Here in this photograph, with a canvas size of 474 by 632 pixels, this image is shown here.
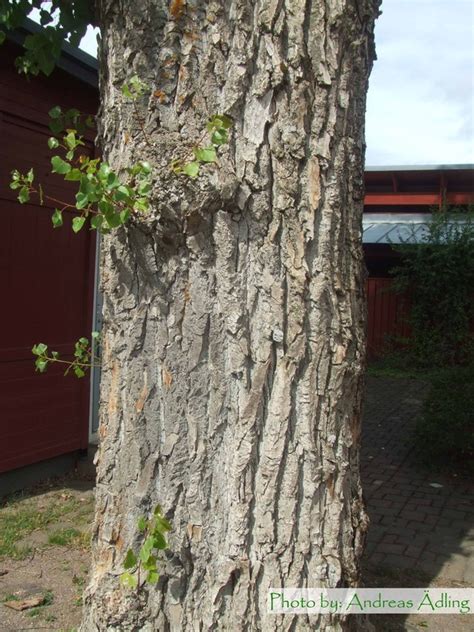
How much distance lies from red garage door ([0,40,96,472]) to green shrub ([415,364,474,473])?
11.2 ft

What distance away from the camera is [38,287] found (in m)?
5.89

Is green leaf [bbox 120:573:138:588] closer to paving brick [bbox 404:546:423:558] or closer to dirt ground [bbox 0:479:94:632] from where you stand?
dirt ground [bbox 0:479:94:632]

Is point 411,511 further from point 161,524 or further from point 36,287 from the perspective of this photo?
point 161,524

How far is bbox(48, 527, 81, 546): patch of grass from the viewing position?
184 inches

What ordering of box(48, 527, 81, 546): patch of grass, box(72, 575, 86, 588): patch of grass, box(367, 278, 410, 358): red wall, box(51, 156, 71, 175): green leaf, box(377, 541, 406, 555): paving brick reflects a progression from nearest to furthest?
1. box(51, 156, 71, 175): green leaf
2. box(72, 575, 86, 588): patch of grass
3. box(48, 527, 81, 546): patch of grass
4. box(377, 541, 406, 555): paving brick
5. box(367, 278, 410, 358): red wall

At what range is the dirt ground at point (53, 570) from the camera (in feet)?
11.9

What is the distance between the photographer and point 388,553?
188 inches

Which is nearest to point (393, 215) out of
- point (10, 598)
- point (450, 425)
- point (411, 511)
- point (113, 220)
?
point (450, 425)

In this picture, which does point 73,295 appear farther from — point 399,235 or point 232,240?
point 399,235

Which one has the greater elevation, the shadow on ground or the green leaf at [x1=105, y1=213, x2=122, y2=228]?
the green leaf at [x1=105, y1=213, x2=122, y2=228]

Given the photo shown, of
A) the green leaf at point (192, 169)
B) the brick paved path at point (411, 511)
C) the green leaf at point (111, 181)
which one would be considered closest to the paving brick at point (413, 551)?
the brick paved path at point (411, 511)

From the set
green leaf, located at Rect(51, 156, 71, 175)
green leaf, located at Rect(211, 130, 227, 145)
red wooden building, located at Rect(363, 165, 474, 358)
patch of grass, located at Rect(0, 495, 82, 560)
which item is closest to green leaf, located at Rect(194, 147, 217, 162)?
green leaf, located at Rect(211, 130, 227, 145)

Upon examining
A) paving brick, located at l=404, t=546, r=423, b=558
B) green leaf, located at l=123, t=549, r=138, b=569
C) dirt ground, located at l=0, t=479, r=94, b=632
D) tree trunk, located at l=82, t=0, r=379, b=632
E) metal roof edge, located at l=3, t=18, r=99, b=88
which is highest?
metal roof edge, located at l=3, t=18, r=99, b=88

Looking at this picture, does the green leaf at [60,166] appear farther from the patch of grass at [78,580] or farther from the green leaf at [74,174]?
the patch of grass at [78,580]
